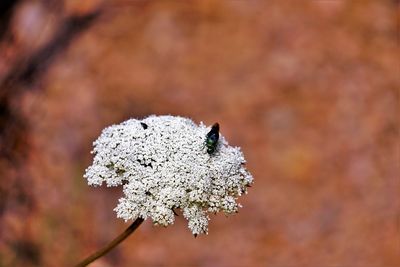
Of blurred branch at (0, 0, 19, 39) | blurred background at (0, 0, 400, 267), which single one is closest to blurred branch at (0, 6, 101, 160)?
blurred background at (0, 0, 400, 267)

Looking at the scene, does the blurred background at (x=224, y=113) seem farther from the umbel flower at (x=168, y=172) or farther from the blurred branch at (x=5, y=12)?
the umbel flower at (x=168, y=172)

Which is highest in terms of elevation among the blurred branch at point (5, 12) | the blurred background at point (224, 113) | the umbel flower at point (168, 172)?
the blurred branch at point (5, 12)

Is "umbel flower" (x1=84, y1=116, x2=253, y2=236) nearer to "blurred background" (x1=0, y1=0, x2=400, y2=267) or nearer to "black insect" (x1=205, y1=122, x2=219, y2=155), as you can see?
"black insect" (x1=205, y1=122, x2=219, y2=155)

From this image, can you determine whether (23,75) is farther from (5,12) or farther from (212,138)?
(212,138)

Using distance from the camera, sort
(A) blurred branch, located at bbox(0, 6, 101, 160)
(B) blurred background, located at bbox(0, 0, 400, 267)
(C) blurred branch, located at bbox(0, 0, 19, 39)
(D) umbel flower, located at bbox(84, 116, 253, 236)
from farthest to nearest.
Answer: (C) blurred branch, located at bbox(0, 0, 19, 39) < (A) blurred branch, located at bbox(0, 6, 101, 160) < (B) blurred background, located at bbox(0, 0, 400, 267) < (D) umbel flower, located at bbox(84, 116, 253, 236)

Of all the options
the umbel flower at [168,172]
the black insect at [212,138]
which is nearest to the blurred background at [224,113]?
the umbel flower at [168,172]

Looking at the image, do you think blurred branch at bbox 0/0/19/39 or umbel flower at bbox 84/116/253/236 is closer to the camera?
umbel flower at bbox 84/116/253/236
